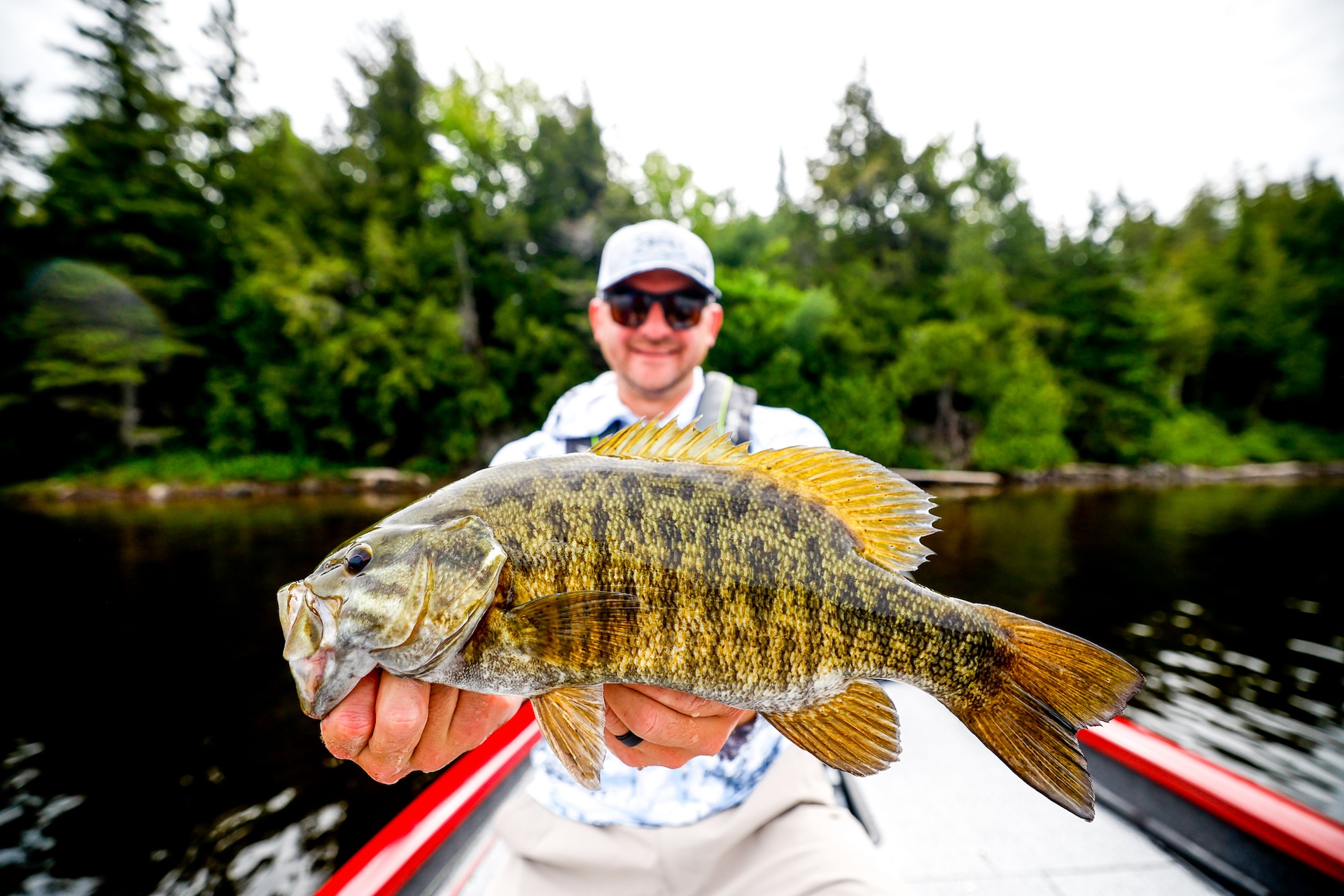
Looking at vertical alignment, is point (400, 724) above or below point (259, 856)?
above

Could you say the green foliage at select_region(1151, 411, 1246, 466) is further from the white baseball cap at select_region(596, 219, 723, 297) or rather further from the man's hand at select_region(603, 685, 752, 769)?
the man's hand at select_region(603, 685, 752, 769)

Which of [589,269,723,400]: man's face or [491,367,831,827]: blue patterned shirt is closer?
[491,367,831,827]: blue patterned shirt

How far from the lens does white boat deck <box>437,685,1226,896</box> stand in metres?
2.36

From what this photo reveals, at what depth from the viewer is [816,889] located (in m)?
1.72

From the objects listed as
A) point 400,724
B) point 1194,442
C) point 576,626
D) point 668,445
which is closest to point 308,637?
point 400,724

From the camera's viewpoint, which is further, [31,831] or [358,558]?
[31,831]

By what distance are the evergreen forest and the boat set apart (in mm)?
17680

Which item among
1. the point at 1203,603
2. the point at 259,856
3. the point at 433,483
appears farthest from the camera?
the point at 433,483

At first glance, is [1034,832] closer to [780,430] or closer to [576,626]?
[780,430]

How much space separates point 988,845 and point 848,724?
205 centimetres

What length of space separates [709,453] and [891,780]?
2.71 metres

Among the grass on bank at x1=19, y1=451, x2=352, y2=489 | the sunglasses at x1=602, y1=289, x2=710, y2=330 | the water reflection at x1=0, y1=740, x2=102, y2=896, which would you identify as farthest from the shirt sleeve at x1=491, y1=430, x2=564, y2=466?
the grass on bank at x1=19, y1=451, x2=352, y2=489

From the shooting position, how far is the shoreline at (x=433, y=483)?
18094mm

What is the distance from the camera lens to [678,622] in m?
1.23
